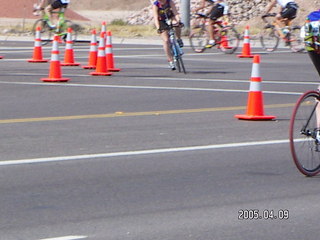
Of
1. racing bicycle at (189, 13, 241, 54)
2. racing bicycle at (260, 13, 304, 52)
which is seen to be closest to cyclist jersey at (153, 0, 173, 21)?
racing bicycle at (189, 13, 241, 54)

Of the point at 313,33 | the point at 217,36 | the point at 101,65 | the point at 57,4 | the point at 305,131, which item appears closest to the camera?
the point at 313,33

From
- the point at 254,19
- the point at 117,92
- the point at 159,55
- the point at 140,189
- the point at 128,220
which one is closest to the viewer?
the point at 128,220

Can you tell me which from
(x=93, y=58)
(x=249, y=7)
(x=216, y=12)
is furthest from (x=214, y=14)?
(x=249, y=7)

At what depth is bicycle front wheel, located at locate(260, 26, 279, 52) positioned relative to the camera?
87.9 feet

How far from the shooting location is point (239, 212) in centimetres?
769

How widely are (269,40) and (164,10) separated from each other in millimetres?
8399

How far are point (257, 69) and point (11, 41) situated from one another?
65.6 feet

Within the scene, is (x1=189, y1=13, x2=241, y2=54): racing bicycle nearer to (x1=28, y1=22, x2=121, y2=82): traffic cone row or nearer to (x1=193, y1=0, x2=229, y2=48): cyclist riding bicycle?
(x1=193, y1=0, x2=229, y2=48): cyclist riding bicycle

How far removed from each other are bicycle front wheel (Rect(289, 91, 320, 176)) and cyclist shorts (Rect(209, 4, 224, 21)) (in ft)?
54.1

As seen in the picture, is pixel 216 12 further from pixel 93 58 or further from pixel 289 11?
pixel 93 58

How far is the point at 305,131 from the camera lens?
9195 millimetres

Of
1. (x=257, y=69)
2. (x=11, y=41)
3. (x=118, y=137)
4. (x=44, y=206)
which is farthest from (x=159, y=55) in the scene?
(x=44, y=206)

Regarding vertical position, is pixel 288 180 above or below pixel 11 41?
above

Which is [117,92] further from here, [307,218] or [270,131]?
[307,218]
